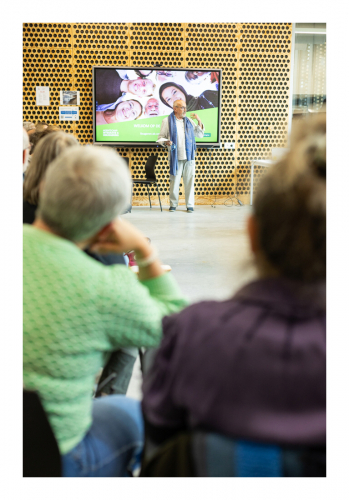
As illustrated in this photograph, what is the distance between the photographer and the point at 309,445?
0.70m

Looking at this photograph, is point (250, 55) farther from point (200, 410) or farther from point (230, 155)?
point (200, 410)

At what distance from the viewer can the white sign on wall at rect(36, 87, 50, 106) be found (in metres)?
9.20

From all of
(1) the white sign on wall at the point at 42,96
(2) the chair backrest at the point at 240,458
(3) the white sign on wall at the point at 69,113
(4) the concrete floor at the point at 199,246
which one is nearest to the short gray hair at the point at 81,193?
(4) the concrete floor at the point at 199,246

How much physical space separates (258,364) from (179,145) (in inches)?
324

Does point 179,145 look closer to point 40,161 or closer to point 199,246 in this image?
point 199,246

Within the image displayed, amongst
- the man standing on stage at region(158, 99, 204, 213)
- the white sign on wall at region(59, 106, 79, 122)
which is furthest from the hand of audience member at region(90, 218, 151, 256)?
the white sign on wall at region(59, 106, 79, 122)

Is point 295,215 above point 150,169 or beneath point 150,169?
beneath

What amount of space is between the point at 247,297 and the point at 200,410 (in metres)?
0.19

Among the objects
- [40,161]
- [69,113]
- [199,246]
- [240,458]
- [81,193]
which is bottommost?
[199,246]

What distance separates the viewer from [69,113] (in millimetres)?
9305

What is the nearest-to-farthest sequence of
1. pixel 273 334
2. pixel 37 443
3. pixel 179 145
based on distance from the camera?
pixel 273 334, pixel 37 443, pixel 179 145

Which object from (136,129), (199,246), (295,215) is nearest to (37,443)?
(295,215)

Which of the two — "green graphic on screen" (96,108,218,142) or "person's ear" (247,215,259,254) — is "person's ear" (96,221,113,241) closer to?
"person's ear" (247,215,259,254)
